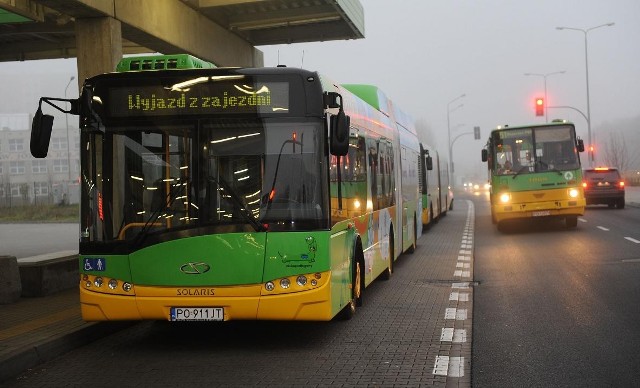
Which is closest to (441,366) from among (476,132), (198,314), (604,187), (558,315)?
(198,314)

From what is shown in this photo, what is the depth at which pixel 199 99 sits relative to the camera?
28.5 ft

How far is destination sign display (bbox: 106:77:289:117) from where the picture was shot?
341 inches

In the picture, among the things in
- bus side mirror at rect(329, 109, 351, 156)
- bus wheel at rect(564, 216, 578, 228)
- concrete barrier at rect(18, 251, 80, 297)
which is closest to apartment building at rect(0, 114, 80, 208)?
bus wheel at rect(564, 216, 578, 228)

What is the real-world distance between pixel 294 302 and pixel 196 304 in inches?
36.2

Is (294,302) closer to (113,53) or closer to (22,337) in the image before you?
(22,337)

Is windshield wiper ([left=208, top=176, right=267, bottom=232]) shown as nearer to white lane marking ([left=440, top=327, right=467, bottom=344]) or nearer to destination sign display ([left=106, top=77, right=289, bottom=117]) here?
destination sign display ([left=106, top=77, right=289, bottom=117])

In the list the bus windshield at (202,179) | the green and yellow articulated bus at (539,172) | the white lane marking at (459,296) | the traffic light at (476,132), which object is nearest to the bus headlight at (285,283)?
the bus windshield at (202,179)

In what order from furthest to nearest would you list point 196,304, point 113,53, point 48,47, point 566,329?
point 48,47 → point 113,53 → point 566,329 → point 196,304

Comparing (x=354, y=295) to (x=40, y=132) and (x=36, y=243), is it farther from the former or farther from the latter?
(x=36, y=243)

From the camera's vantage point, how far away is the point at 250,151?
8.54 metres

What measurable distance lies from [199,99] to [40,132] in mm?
1513

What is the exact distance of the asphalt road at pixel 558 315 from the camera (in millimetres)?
7160

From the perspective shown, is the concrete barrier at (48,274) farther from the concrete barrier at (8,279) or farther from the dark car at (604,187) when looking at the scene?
the dark car at (604,187)

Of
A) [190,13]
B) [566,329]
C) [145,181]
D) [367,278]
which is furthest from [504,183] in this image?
[145,181]
